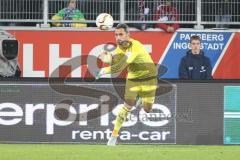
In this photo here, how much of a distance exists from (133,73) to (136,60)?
36 cm

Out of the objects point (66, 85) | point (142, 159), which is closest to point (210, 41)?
point (66, 85)

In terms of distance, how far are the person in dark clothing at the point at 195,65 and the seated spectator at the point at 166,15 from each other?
74.5 inches

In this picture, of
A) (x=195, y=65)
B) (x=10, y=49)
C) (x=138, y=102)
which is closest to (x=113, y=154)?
(x=138, y=102)

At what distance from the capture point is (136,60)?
1407 cm

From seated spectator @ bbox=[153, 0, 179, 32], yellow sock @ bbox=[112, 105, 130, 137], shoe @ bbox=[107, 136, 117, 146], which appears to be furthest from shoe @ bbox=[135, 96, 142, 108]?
seated spectator @ bbox=[153, 0, 179, 32]

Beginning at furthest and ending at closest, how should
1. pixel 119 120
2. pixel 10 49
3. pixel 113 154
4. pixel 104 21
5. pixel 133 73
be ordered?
1. pixel 10 49
2. pixel 104 21
3. pixel 133 73
4. pixel 119 120
5. pixel 113 154

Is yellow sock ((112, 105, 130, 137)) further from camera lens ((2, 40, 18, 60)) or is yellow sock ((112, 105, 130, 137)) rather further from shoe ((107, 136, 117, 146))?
camera lens ((2, 40, 18, 60))

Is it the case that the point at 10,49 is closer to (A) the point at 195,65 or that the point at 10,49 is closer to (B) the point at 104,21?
(B) the point at 104,21

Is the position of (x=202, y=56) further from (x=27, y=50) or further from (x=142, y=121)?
(x=27, y=50)

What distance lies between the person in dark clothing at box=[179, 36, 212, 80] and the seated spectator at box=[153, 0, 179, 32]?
189 centimetres

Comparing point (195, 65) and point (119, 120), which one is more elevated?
point (195, 65)

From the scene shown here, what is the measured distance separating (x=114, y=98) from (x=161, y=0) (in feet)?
14.5

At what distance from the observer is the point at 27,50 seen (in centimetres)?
1833

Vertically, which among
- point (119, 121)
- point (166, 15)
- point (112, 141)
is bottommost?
point (112, 141)
